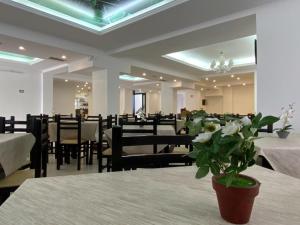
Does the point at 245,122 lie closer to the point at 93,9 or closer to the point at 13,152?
the point at 13,152

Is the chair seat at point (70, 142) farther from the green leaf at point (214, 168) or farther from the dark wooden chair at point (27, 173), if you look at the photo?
the green leaf at point (214, 168)

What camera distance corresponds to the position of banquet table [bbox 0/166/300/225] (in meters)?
0.65

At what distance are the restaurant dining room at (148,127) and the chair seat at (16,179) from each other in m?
0.02

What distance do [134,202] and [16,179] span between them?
5.47 ft

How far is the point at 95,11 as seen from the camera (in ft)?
15.7

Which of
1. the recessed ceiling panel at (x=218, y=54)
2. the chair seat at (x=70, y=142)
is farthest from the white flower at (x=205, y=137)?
the recessed ceiling panel at (x=218, y=54)

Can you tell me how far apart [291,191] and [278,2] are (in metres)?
3.68

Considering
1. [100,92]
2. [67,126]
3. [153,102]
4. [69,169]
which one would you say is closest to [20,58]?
[100,92]

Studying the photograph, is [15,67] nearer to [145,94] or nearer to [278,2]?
[278,2]

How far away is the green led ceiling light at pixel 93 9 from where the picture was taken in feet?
13.8

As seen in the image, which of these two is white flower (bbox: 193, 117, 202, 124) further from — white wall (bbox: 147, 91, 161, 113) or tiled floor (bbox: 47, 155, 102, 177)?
white wall (bbox: 147, 91, 161, 113)

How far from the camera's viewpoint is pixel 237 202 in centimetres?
63

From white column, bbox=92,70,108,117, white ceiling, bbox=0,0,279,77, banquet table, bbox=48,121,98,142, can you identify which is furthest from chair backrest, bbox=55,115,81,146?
white column, bbox=92,70,108,117

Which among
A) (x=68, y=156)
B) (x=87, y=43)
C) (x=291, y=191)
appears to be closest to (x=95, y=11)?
(x=87, y=43)
